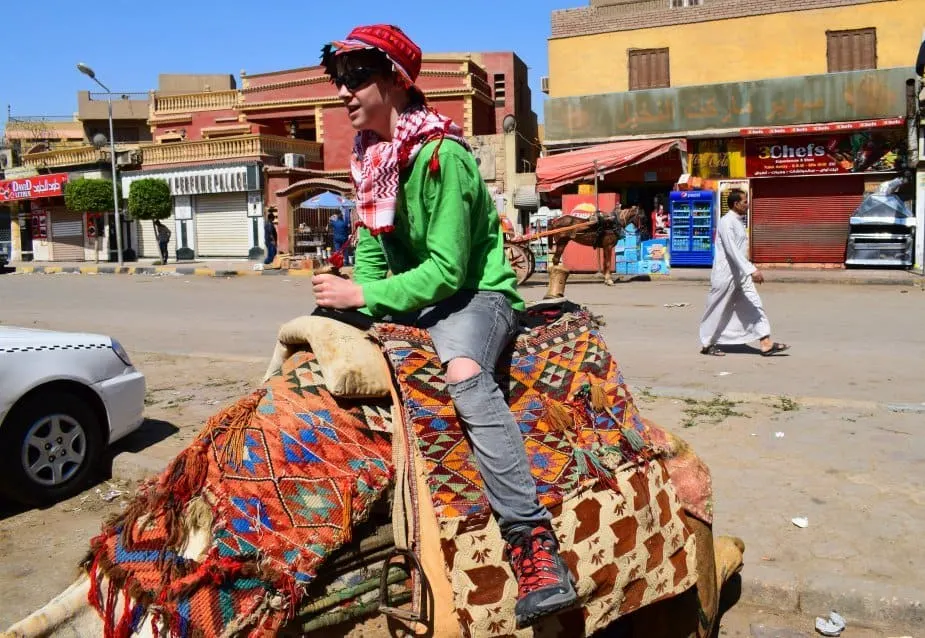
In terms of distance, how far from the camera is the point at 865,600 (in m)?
3.51

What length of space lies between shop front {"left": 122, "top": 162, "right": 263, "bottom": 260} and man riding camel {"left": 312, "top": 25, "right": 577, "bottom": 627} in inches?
1265

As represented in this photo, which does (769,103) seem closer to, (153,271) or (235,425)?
(153,271)

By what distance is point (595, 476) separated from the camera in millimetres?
2605

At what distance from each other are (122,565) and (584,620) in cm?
129

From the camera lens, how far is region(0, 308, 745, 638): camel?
6.94ft

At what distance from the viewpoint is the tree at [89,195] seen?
3550 centimetres

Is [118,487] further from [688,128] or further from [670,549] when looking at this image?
[688,128]

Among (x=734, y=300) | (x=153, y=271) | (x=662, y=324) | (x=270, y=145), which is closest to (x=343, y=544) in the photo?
Answer: (x=734, y=300)

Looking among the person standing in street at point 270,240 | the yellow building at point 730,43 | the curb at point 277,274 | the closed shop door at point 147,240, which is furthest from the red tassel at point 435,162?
the closed shop door at point 147,240

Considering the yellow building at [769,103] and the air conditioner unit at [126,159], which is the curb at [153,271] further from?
the yellow building at [769,103]

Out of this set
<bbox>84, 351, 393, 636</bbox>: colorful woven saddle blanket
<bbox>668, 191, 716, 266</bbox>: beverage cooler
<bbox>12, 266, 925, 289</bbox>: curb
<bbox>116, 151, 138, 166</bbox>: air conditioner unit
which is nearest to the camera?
<bbox>84, 351, 393, 636</bbox>: colorful woven saddle blanket

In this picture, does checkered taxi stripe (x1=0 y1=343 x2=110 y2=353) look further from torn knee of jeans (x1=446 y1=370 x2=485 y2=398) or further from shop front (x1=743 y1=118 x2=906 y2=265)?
shop front (x1=743 y1=118 x2=906 y2=265)

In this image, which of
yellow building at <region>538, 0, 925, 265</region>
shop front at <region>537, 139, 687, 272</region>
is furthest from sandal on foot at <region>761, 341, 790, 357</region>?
yellow building at <region>538, 0, 925, 265</region>

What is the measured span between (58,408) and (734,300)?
7048mm
